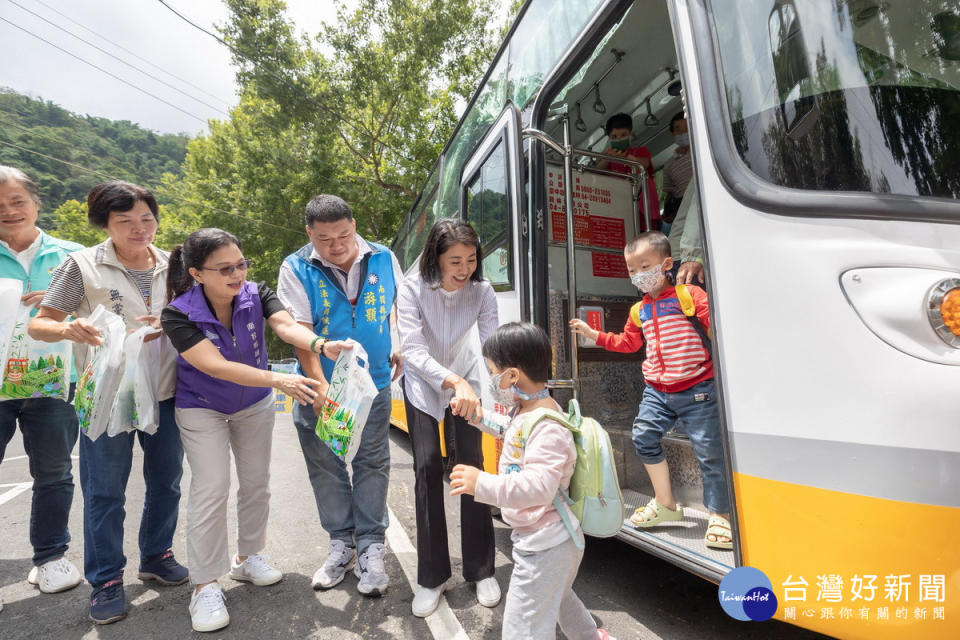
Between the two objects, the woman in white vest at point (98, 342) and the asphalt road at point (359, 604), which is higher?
the woman in white vest at point (98, 342)

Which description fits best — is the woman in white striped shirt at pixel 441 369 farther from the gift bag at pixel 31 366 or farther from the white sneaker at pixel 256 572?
the gift bag at pixel 31 366

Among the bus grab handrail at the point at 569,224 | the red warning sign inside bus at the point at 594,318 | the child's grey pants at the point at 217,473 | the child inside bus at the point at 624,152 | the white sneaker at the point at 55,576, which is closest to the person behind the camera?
the child's grey pants at the point at 217,473

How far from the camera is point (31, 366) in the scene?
2797 mm

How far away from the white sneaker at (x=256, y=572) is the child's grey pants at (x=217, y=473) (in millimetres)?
237

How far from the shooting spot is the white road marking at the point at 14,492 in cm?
491

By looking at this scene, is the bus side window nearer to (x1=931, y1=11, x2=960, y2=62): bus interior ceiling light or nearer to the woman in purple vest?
the woman in purple vest

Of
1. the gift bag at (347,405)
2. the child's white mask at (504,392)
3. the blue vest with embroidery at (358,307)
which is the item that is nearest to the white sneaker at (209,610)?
the gift bag at (347,405)

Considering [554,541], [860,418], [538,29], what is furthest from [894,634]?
[538,29]

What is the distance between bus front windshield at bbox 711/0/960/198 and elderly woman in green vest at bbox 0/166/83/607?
3.46 metres

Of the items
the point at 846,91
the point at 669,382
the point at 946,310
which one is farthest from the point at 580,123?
the point at 946,310

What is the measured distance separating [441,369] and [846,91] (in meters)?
1.82

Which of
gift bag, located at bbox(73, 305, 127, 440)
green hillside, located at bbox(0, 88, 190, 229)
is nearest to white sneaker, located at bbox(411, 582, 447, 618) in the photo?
gift bag, located at bbox(73, 305, 127, 440)

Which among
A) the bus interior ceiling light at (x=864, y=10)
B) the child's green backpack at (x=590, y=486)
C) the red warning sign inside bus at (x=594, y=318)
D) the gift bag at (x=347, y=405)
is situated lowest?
the child's green backpack at (x=590, y=486)

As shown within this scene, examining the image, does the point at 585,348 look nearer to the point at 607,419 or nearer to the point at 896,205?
the point at 607,419
